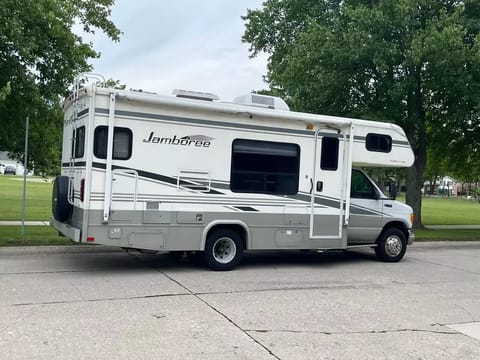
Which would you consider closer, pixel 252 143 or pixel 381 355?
pixel 381 355

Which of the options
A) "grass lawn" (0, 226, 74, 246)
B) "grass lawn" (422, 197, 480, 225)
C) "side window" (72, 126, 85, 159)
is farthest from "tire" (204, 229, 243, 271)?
"grass lawn" (422, 197, 480, 225)

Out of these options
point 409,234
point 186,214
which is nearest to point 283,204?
point 186,214

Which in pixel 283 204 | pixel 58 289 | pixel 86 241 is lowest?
pixel 58 289

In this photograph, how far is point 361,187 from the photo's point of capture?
11.4m

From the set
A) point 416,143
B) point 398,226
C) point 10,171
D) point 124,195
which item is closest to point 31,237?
point 124,195

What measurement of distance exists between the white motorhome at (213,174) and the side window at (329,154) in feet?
0.06

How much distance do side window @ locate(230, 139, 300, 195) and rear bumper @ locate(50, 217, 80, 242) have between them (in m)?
2.75

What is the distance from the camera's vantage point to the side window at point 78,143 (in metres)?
9.02

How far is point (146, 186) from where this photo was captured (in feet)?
29.4

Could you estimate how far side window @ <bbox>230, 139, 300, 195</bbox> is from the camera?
9.78m

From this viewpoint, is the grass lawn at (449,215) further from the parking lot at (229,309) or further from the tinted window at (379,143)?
the parking lot at (229,309)

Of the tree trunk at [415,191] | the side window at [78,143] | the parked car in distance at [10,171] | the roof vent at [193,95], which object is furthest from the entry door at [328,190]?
the parked car in distance at [10,171]

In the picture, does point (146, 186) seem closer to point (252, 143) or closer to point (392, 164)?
point (252, 143)

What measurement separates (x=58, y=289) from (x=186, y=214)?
2.48 meters
